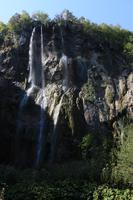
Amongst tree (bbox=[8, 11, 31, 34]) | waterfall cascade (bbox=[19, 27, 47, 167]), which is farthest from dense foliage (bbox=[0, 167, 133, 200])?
tree (bbox=[8, 11, 31, 34])

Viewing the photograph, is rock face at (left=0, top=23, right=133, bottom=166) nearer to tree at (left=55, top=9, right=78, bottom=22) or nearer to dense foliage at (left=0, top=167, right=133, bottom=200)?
tree at (left=55, top=9, right=78, bottom=22)

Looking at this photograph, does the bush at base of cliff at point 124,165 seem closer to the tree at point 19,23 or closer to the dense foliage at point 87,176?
the dense foliage at point 87,176

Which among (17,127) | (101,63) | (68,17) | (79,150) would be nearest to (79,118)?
(79,150)

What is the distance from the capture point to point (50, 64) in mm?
31297

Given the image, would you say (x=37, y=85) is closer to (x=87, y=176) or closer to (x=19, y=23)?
(x=19, y=23)

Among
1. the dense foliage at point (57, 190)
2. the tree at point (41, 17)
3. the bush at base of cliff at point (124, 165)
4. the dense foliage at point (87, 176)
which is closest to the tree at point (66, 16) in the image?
the tree at point (41, 17)

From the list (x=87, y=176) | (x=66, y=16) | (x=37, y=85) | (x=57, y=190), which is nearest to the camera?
(x=57, y=190)

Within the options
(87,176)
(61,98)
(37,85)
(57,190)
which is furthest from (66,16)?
(57,190)

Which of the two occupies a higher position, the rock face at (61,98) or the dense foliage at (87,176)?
the rock face at (61,98)

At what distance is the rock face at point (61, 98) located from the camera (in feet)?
87.6

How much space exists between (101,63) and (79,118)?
226 inches

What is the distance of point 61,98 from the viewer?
28250 mm

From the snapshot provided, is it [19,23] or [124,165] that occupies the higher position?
[19,23]

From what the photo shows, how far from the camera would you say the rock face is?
87.6ft
